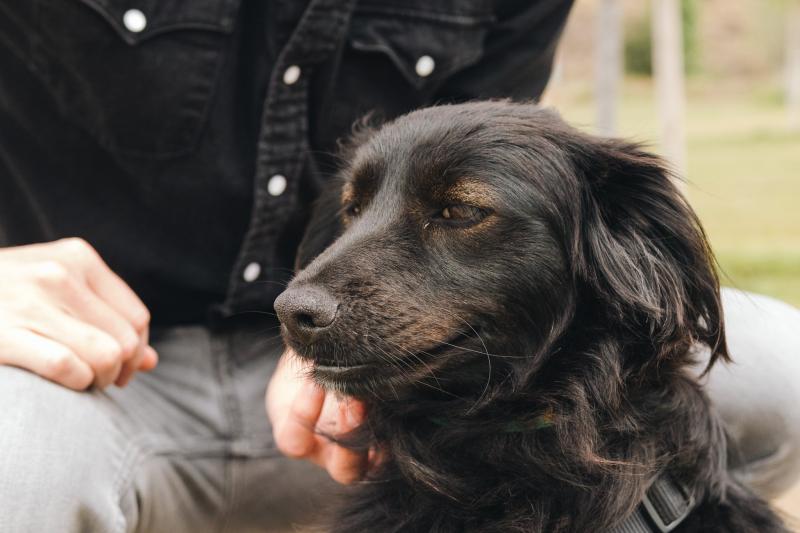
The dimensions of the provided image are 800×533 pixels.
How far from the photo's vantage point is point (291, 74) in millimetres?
2422

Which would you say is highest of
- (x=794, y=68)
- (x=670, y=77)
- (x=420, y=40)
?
(x=420, y=40)

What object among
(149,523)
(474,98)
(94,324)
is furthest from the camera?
(474,98)

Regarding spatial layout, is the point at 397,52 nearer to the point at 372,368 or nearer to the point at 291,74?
Result: the point at 291,74

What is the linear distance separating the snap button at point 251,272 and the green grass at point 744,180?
3.16 feet

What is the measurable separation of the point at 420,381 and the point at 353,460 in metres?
0.40

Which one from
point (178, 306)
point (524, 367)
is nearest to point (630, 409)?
point (524, 367)

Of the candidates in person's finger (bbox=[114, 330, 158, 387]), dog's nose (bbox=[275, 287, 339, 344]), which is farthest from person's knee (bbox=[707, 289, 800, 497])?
person's finger (bbox=[114, 330, 158, 387])

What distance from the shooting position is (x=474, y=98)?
2723 mm

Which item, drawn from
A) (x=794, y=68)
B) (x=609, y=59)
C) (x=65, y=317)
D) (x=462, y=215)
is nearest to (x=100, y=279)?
(x=65, y=317)

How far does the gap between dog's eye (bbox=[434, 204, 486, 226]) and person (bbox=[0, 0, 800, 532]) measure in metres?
0.52

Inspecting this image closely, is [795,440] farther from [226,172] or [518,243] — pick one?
[226,172]

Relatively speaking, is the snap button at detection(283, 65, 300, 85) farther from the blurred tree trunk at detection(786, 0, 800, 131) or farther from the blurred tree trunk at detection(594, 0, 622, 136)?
the blurred tree trunk at detection(786, 0, 800, 131)

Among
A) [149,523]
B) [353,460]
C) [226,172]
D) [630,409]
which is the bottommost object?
[149,523]

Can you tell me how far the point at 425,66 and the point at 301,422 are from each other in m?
1.12
